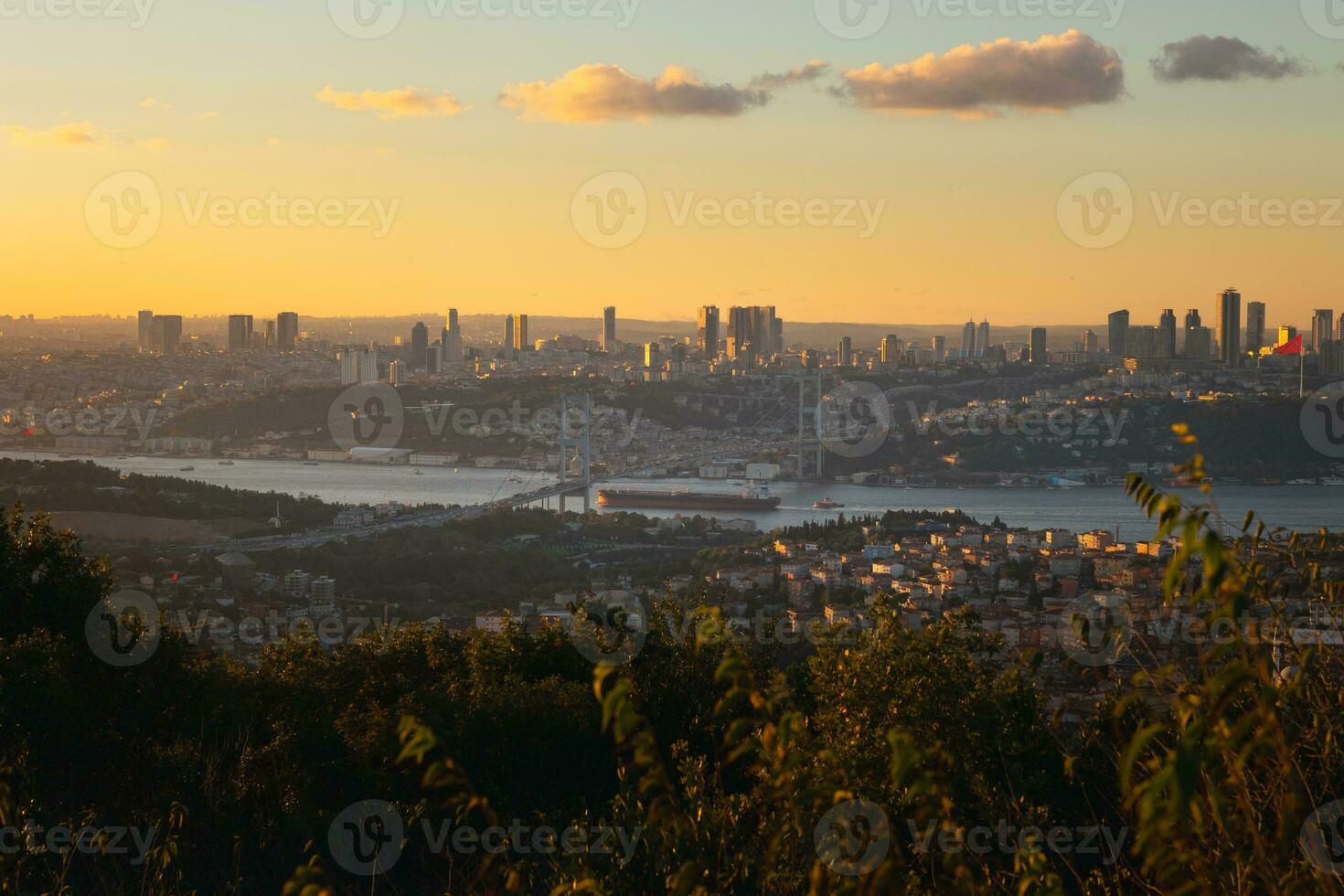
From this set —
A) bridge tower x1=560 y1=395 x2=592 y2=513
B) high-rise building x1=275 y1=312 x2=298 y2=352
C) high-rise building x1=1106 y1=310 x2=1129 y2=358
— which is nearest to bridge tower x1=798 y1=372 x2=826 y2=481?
bridge tower x1=560 y1=395 x2=592 y2=513

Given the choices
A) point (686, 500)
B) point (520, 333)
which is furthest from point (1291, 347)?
point (520, 333)

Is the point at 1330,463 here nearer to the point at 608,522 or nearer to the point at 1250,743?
the point at 608,522

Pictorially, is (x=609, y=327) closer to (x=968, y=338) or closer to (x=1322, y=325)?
(x=968, y=338)

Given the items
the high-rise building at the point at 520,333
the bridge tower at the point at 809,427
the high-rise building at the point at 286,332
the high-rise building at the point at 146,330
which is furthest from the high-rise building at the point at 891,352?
the high-rise building at the point at 146,330

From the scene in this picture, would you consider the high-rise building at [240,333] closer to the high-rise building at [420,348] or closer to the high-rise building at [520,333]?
the high-rise building at [420,348]

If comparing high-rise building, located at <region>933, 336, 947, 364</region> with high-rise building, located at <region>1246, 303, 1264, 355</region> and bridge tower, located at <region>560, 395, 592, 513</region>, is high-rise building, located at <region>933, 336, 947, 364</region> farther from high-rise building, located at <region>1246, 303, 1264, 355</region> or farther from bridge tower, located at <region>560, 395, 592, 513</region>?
bridge tower, located at <region>560, 395, 592, 513</region>
